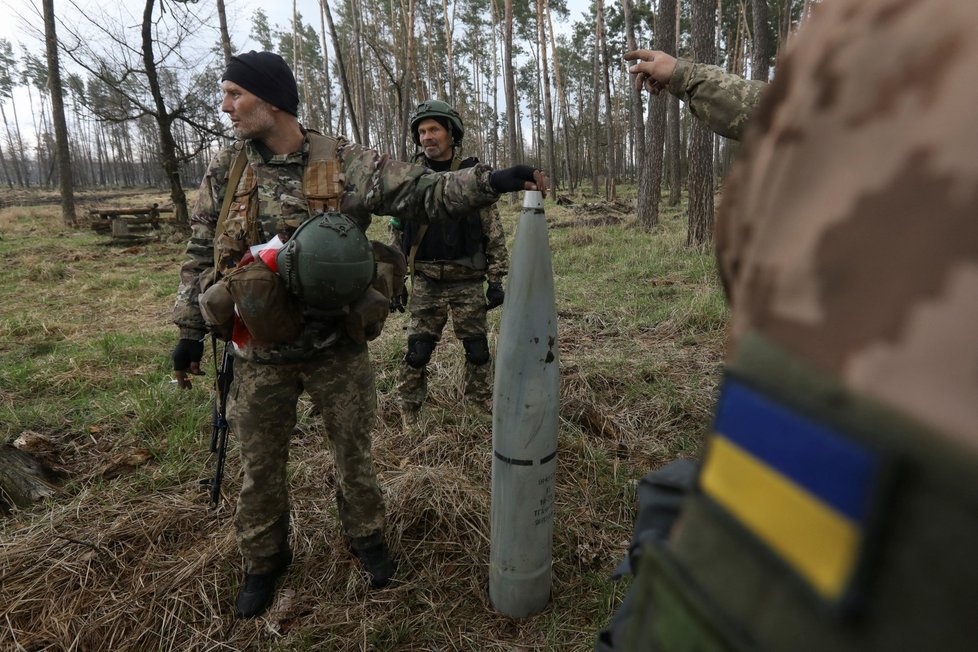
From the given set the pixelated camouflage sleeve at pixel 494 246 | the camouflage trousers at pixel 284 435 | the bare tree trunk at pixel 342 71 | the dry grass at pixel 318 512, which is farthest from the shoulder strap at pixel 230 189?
the bare tree trunk at pixel 342 71

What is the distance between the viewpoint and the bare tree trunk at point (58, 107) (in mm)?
13125

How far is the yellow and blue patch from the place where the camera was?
1.20 ft

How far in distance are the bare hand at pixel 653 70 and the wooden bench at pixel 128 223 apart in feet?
42.8

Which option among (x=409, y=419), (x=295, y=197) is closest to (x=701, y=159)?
(x=409, y=419)

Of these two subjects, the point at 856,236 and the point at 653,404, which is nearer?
the point at 856,236

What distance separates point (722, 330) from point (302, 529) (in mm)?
3917

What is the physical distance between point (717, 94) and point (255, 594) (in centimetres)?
→ 256

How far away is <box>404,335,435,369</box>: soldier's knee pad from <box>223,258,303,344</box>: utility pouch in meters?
1.78

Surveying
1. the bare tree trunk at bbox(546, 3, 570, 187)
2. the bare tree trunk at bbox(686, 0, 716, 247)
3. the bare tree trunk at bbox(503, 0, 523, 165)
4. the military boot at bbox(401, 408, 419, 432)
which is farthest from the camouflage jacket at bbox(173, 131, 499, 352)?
the bare tree trunk at bbox(546, 3, 570, 187)

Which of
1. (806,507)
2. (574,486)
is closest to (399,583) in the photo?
(574,486)

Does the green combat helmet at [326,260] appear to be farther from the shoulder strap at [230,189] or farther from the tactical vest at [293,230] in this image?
the shoulder strap at [230,189]

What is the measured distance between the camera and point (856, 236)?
0.41 m

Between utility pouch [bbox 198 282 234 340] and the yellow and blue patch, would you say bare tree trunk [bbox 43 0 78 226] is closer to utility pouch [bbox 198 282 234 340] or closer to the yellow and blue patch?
utility pouch [bbox 198 282 234 340]

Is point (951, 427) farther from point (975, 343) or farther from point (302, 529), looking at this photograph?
point (302, 529)
